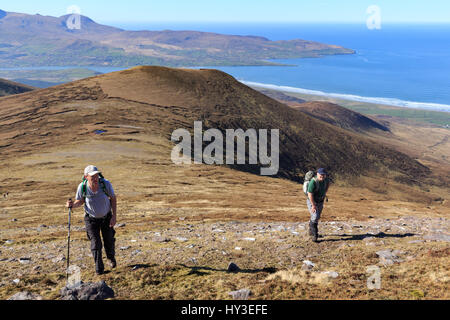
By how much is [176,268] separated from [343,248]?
15.1 feet

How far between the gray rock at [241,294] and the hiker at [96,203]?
2889 millimetres

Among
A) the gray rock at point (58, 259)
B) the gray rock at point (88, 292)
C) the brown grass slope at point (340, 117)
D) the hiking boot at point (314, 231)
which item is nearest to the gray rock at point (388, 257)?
the hiking boot at point (314, 231)

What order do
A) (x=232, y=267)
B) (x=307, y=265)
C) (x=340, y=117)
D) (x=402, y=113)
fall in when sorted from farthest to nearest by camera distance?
(x=402, y=113) → (x=340, y=117) → (x=307, y=265) → (x=232, y=267)

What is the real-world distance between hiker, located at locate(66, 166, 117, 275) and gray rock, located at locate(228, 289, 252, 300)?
2.89m

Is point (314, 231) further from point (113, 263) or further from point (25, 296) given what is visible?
point (25, 296)

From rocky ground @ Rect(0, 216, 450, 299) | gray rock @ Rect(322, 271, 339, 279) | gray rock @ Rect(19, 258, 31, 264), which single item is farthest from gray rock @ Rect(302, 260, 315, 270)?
gray rock @ Rect(19, 258, 31, 264)

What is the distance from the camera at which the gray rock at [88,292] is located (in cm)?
636

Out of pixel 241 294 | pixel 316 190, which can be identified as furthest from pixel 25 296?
pixel 316 190

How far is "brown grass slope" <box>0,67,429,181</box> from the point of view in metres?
31.8

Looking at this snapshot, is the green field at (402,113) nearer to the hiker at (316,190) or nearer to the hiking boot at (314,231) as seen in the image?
the hiking boot at (314,231)

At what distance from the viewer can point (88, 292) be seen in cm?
643

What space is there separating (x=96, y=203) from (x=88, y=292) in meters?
1.70

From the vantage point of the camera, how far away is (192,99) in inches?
1741
